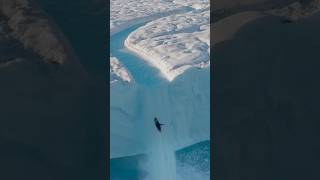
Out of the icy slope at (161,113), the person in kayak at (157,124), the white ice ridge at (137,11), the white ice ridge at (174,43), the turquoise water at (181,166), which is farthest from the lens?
the white ice ridge at (137,11)

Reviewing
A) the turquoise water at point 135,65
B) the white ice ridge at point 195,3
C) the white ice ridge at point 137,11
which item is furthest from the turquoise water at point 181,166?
the white ice ridge at point 195,3

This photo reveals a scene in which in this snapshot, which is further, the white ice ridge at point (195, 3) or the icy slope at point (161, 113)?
the white ice ridge at point (195, 3)

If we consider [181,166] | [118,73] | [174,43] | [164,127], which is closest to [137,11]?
[174,43]

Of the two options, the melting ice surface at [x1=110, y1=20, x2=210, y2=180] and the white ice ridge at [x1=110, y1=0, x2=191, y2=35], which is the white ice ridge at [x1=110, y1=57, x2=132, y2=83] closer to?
the melting ice surface at [x1=110, y1=20, x2=210, y2=180]

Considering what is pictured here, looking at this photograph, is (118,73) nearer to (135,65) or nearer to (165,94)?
(135,65)

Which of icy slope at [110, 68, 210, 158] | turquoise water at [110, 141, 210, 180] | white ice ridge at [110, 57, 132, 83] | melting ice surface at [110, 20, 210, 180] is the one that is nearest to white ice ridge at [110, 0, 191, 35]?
white ice ridge at [110, 57, 132, 83]

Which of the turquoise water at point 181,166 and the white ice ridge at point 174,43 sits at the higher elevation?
the white ice ridge at point 174,43

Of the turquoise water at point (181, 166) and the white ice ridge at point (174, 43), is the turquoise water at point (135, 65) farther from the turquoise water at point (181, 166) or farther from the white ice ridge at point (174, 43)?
the turquoise water at point (181, 166)
